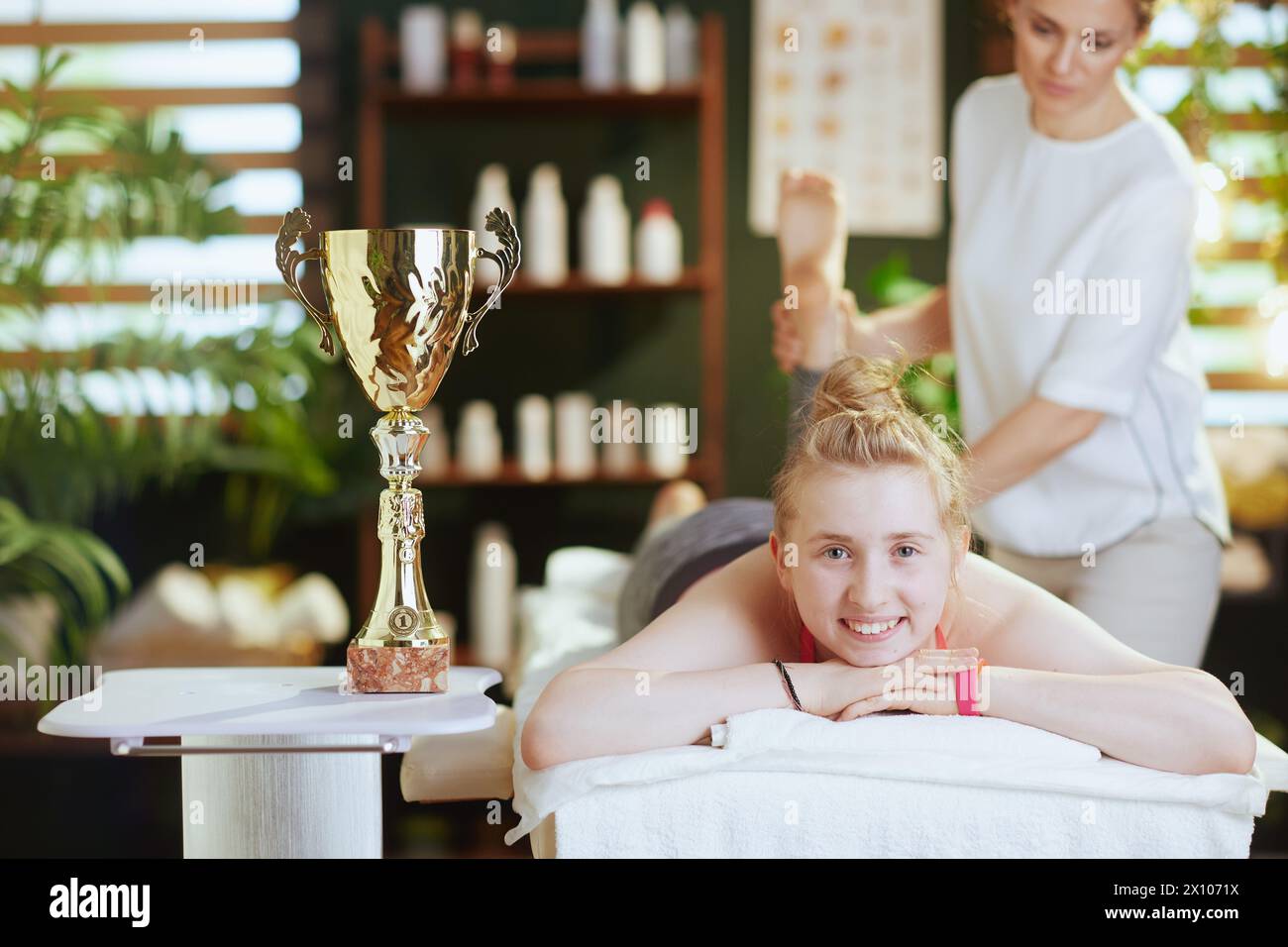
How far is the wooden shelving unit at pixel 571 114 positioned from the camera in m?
3.53

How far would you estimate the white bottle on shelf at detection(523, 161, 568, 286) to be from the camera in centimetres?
359

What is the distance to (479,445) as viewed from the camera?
11.8ft

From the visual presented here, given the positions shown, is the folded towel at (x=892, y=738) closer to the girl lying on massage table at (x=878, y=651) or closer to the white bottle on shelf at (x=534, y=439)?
the girl lying on massage table at (x=878, y=651)

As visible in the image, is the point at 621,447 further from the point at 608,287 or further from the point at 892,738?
the point at 892,738

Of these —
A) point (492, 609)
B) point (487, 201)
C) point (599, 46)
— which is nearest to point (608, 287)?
point (487, 201)

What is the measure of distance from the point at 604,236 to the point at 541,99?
1.29 feet

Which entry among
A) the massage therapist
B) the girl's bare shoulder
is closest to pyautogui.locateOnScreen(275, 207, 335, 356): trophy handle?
the girl's bare shoulder

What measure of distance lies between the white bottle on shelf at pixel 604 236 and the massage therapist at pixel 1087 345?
178 cm

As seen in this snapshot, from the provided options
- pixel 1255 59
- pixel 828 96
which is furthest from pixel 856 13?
pixel 1255 59

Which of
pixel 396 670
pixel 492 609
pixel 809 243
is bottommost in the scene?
pixel 492 609

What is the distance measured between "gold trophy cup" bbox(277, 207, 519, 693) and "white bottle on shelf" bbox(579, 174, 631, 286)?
233cm

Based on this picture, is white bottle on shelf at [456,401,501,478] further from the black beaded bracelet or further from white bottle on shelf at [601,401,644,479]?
the black beaded bracelet

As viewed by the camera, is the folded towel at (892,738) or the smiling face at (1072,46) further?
the smiling face at (1072,46)

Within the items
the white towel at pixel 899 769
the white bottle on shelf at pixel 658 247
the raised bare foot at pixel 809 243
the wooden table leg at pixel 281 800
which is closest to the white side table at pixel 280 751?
the wooden table leg at pixel 281 800
